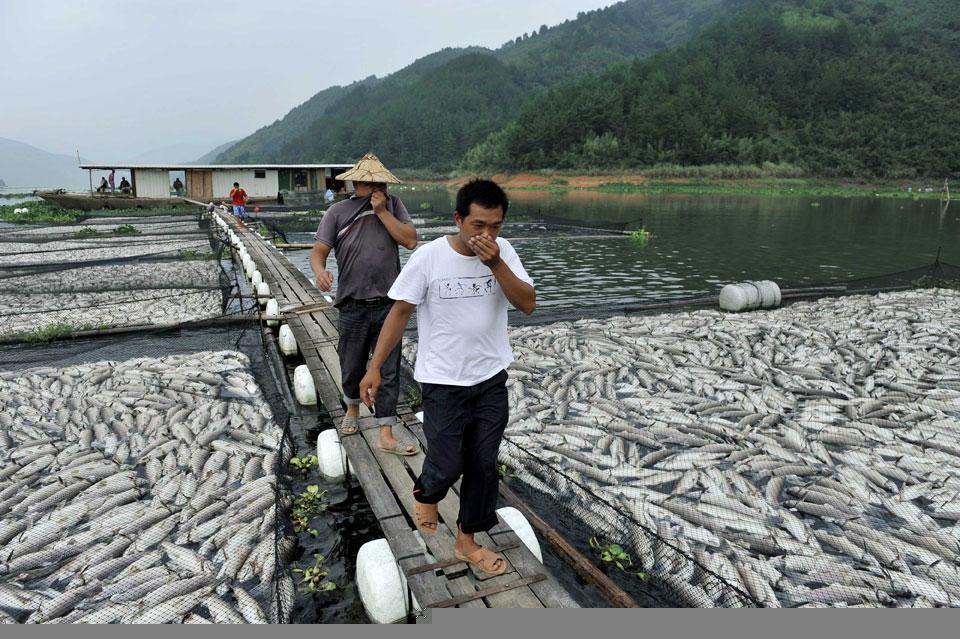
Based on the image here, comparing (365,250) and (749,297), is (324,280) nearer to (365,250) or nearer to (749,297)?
(365,250)

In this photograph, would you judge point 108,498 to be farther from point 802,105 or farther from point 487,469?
point 802,105

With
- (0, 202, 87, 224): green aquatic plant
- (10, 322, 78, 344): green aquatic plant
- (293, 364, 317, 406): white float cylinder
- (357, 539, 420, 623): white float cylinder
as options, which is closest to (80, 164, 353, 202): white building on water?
(0, 202, 87, 224): green aquatic plant

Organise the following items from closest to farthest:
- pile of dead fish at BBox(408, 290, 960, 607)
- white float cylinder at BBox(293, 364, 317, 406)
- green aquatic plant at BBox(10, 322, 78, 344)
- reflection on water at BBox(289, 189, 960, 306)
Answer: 1. pile of dead fish at BBox(408, 290, 960, 607)
2. white float cylinder at BBox(293, 364, 317, 406)
3. green aquatic plant at BBox(10, 322, 78, 344)
4. reflection on water at BBox(289, 189, 960, 306)

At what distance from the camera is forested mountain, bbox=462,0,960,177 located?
95562mm

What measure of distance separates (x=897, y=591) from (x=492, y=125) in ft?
532

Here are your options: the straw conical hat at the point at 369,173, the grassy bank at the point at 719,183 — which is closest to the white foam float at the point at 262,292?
the straw conical hat at the point at 369,173

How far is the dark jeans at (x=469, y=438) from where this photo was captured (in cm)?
352

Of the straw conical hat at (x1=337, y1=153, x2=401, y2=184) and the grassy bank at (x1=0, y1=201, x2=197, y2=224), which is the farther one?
the grassy bank at (x1=0, y1=201, x2=197, y2=224)

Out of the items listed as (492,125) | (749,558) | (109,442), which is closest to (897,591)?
(749,558)

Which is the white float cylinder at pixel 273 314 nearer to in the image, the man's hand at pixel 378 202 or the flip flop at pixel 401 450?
the flip flop at pixel 401 450

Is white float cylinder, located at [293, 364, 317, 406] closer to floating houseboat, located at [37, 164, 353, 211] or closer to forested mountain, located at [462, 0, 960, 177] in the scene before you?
floating houseboat, located at [37, 164, 353, 211]

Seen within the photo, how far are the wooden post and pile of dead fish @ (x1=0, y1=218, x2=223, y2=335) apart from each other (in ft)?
29.5

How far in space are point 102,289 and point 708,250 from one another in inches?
930

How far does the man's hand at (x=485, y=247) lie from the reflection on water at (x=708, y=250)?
12073 mm
